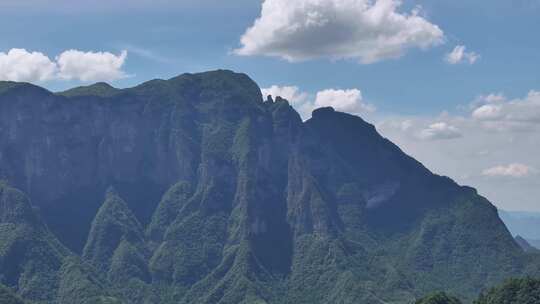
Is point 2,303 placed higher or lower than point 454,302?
lower

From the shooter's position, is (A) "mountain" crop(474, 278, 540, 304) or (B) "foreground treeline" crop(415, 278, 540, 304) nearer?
(A) "mountain" crop(474, 278, 540, 304)

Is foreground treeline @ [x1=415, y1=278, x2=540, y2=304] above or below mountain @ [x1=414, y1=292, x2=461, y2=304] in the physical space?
above

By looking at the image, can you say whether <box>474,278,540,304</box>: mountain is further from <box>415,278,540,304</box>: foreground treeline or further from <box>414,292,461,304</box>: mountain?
<box>414,292,461,304</box>: mountain

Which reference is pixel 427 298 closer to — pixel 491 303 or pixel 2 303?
pixel 491 303

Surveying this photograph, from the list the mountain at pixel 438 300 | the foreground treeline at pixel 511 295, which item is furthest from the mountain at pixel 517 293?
the mountain at pixel 438 300

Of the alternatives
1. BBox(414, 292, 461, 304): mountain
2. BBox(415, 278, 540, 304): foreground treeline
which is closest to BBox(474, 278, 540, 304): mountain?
BBox(415, 278, 540, 304): foreground treeline

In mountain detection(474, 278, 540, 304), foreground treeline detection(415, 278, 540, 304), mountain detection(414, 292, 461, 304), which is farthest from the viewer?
mountain detection(414, 292, 461, 304)

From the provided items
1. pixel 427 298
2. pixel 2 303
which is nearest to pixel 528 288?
pixel 427 298

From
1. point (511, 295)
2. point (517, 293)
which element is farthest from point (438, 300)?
point (517, 293)

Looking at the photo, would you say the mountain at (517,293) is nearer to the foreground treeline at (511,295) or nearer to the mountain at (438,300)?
the foreground treeline at (511,295)
